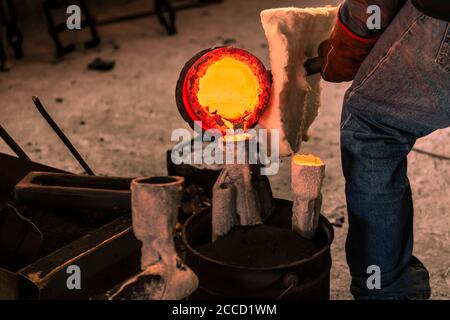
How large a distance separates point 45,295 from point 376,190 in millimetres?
1019

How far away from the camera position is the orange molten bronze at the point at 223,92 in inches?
76.6

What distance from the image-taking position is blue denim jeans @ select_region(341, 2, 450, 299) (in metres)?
1.74

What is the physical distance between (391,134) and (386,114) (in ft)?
0.27

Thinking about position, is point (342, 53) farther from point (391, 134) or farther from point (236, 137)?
point (236, 137)

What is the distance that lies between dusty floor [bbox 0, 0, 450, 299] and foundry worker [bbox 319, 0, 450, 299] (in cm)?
40

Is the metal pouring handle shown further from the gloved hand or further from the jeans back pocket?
the jeans back pocket

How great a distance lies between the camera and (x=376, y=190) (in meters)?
1.97

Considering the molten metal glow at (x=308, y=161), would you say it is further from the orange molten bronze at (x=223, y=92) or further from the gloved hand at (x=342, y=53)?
the gloved hand at (x=342, y=53)

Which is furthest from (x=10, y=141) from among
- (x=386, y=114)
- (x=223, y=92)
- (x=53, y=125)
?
(x=386, y=114)

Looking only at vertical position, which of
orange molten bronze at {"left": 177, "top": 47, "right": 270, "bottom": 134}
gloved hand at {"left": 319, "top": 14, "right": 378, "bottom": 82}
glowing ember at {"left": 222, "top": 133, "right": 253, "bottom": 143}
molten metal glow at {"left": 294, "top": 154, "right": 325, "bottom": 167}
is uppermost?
gloved hand at {"left": 319, "top": 14, "right": 378, "bottom": 82}

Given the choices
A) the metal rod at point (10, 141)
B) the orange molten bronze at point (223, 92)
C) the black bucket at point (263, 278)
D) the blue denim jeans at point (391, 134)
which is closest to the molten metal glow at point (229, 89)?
the orange molten bronze at point (223, 92)

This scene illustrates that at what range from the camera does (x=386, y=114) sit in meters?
1.85

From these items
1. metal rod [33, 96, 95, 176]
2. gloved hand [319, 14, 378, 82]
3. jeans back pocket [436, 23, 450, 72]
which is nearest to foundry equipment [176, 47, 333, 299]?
gloved hand [319, 14, 378, 82]
